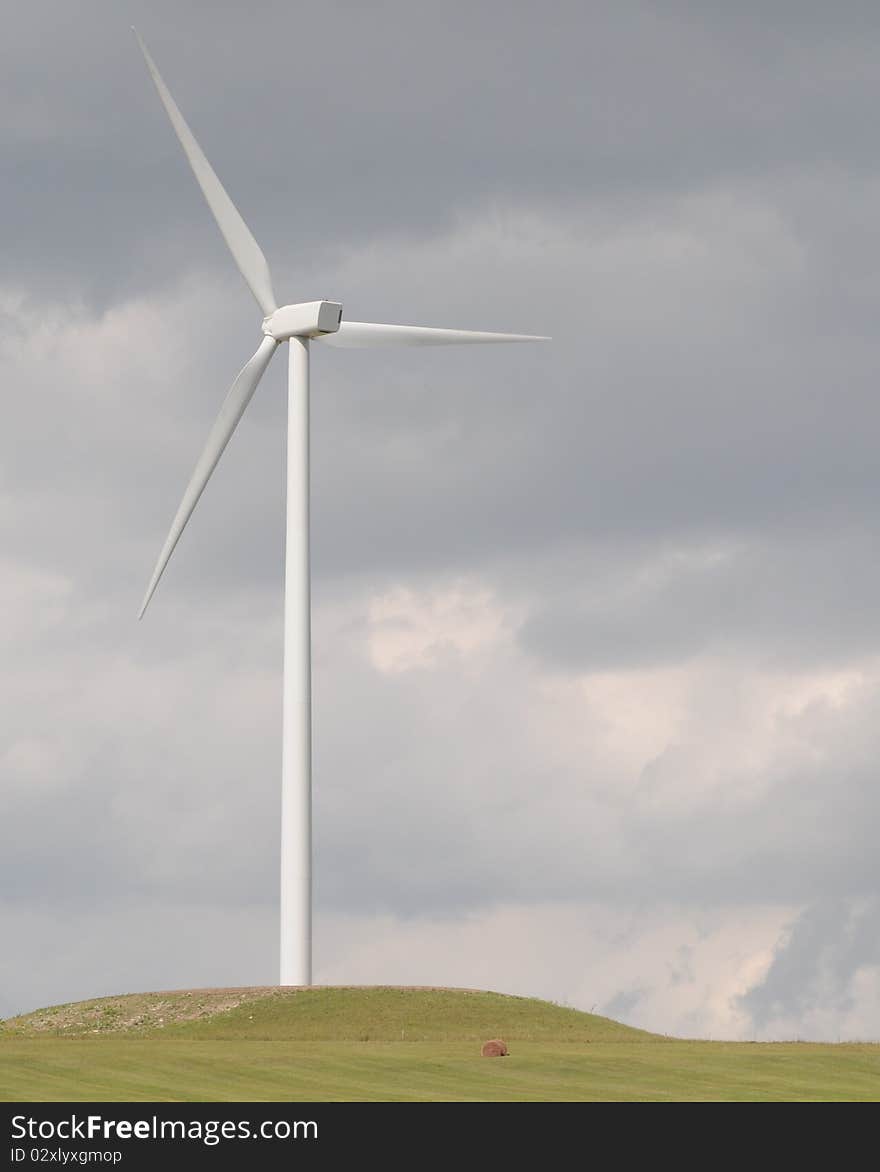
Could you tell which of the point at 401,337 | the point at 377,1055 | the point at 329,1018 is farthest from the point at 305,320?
the point at 377,1055

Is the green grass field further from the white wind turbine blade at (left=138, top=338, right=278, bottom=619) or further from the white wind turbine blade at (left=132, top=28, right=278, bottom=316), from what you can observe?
the white wind turbine blade at (left=132, top=28, right=278, bottom=316)

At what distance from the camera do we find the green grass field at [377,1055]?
5169 centimetres

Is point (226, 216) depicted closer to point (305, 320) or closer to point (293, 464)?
point (305, 320)

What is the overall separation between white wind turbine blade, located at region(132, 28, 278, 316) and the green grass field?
1242 inches

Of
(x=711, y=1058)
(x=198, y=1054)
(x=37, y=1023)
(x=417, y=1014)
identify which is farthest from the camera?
(x=37, y=1023)

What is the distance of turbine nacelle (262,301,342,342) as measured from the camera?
8388cm

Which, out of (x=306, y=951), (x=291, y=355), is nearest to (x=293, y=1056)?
(x=306, y=951)

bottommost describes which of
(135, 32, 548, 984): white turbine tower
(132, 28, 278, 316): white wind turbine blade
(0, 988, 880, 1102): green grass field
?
(0, 988, 880, 1102): green grass field

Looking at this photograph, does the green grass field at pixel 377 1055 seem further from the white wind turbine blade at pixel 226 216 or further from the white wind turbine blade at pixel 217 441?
the white wind turbine blade at pixel 226 216

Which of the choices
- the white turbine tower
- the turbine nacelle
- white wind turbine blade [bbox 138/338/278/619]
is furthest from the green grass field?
the turbine nacelle

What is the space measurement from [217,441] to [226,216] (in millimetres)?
10991
